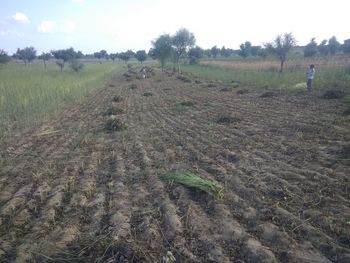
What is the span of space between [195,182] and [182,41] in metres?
38.0

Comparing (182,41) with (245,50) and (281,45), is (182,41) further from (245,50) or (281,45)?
(245,50)

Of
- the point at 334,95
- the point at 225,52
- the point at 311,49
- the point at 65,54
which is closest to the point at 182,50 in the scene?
the point at 65,54

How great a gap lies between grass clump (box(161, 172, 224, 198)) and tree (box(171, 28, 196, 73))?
36.3 metres

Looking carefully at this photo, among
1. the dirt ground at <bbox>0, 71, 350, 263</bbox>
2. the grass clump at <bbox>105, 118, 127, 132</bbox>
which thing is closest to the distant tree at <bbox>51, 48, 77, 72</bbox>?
the dirt ground at <bbox>0, 71, 350, 263</bbox>

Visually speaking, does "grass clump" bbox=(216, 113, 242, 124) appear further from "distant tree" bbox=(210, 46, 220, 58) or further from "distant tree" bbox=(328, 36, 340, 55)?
"distant tree" bbox=(210, 46, 220, 58)

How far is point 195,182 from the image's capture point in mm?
4930

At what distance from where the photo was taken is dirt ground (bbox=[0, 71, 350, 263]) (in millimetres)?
3488

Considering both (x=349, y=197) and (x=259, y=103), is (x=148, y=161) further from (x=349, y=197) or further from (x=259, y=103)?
(x=259, y=103)

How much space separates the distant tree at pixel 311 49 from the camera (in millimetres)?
47769

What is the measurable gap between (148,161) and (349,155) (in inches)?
150

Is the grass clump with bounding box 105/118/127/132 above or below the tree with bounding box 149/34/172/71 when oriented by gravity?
below

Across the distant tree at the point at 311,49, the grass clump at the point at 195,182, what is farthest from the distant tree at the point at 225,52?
the grass clump at the point at 195,182

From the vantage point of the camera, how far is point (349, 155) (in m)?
5.97

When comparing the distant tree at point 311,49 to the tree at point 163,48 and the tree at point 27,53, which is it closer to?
the tree at point 163,48
